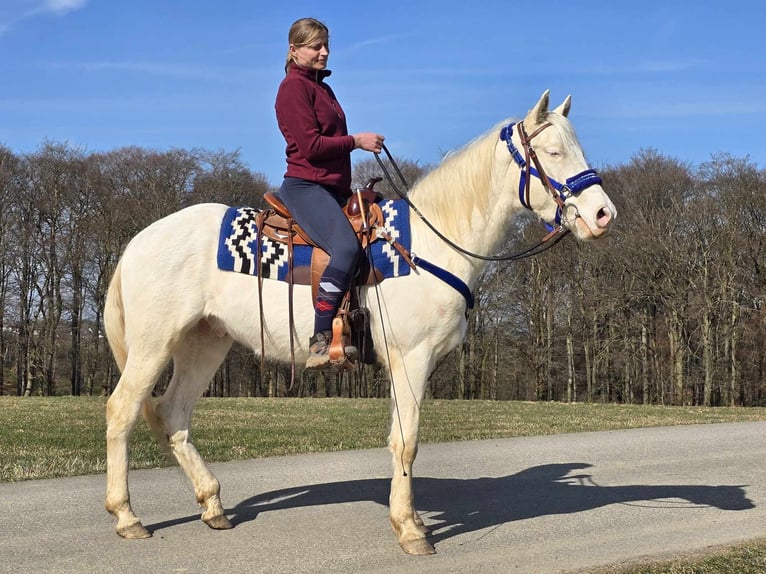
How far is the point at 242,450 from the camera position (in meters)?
10.6

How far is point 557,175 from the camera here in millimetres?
5844

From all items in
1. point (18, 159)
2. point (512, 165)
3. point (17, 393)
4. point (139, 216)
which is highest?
point (18, 159)

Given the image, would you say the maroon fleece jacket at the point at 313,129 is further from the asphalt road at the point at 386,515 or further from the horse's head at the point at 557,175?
the asphalt road at the point at 386,515

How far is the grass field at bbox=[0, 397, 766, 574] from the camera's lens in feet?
26.6

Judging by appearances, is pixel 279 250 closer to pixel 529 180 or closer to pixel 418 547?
pixel 529 180

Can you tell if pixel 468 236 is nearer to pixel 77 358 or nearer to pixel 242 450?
pixel 242 450

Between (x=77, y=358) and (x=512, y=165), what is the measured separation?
39.8 meters

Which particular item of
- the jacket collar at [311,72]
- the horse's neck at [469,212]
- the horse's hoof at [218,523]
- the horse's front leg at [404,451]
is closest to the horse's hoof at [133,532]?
the horse's hoof at [218,523]

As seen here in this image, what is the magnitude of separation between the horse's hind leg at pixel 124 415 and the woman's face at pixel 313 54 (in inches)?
96.8

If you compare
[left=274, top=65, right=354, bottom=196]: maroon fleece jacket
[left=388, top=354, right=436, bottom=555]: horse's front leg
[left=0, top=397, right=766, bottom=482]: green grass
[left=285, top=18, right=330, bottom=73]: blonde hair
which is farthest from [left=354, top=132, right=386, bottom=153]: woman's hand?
[left=0, top=397, right=766, bottom=482]: green grass

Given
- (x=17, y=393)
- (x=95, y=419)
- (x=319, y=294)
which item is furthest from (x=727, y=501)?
(x=17, y=393)

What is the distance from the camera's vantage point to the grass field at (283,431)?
811 cm

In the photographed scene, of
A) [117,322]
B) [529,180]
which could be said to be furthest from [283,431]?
[529,180]

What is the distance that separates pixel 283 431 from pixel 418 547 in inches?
335
